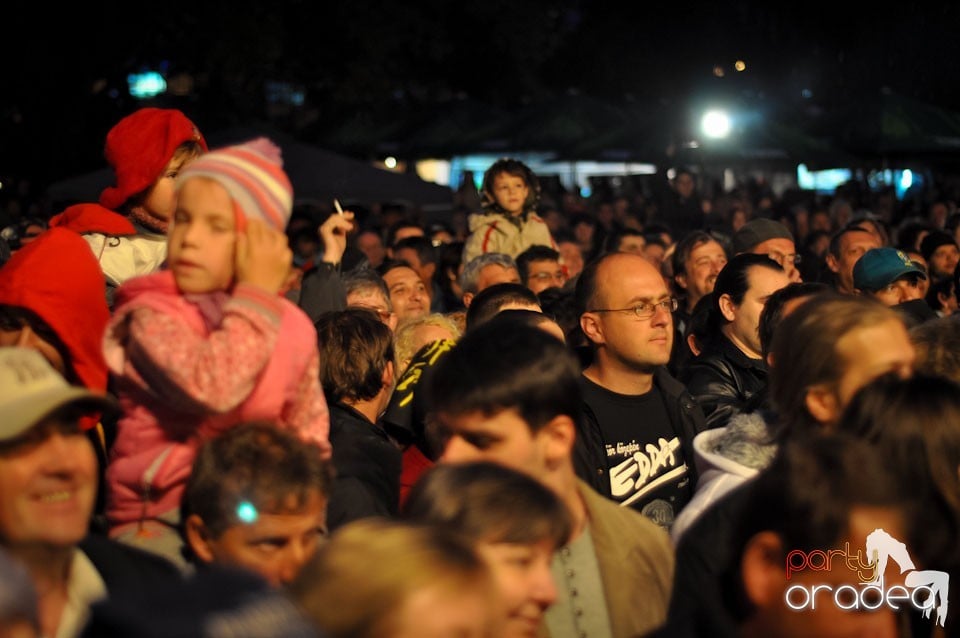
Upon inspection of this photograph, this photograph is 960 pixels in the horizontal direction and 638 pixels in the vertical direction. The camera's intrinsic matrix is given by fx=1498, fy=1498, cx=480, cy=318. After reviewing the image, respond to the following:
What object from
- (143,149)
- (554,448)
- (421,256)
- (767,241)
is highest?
(143,149)

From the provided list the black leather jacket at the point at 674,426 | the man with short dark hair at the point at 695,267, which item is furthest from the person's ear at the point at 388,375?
the man with short dark hair at the point at 695,267

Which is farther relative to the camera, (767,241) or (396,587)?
(767,241)

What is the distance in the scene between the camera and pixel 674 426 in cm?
632

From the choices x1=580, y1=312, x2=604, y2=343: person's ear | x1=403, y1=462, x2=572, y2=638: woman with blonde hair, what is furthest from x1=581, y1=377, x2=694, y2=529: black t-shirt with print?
x1=403, y1=462, x2=572, y2=638: woman with blonde hair

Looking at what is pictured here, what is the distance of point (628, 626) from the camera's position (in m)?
4.14

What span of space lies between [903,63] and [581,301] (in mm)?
34263

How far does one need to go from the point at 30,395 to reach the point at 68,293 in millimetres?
1444

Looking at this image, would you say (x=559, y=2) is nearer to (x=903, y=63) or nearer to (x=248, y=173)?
(x=903, y=63)

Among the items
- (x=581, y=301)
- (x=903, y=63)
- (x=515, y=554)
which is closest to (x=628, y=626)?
(x=515, y=554)

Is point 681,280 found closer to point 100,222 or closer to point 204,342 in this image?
point 100,222

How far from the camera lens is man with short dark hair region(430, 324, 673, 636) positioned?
4078 millimetres

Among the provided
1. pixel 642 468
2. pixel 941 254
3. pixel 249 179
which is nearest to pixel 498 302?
pixel 642 468

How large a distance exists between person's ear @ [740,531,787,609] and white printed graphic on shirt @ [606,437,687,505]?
2.62m

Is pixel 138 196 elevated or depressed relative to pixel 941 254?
elevated
